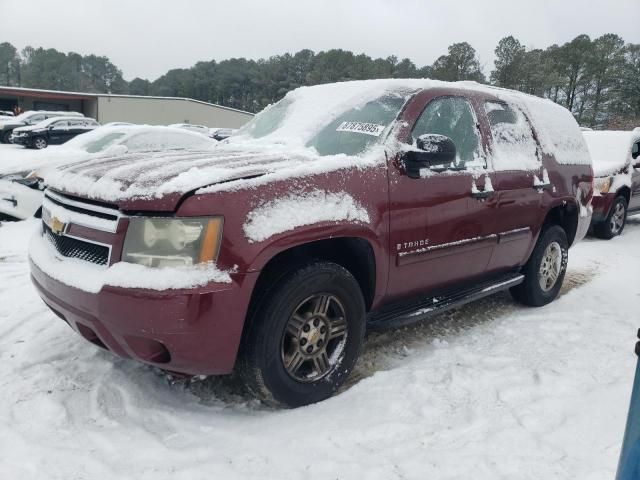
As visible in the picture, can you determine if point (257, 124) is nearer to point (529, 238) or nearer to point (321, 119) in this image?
point (321, 119)

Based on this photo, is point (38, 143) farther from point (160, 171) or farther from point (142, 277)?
point (142, 277)

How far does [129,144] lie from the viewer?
8555 mm

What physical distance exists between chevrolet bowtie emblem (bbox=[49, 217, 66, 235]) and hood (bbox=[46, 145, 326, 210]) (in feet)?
0.54

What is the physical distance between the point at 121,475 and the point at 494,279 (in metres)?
3.13

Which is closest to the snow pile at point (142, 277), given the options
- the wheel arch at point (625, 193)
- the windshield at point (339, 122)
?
the windshield at point (339, 122)

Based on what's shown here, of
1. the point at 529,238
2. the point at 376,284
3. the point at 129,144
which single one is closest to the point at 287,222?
the point at 376,284

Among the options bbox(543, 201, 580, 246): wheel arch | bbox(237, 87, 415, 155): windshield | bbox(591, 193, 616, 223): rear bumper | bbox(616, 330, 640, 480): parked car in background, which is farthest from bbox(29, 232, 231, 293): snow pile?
bbox(591, 193, 616, 223): rear bumper

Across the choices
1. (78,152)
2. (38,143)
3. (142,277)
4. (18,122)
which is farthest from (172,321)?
(18,122)

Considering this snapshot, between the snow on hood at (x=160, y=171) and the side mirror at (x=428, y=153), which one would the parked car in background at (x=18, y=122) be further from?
the side mirror at (x=428, y=153)

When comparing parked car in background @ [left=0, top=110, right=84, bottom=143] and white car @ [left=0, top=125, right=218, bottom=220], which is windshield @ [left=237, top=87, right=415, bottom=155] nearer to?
white car @ [left=0, top=125, right=218, bottom=220]

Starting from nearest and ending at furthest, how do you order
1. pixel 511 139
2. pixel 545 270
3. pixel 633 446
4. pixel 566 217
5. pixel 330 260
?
pixel 633 446, pixel 330 260, pixel 511 139, pixel 545 270, pixel 566 217

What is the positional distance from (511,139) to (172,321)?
309 cm

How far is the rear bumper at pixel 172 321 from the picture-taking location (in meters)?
2.34

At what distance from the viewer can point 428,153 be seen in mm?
3117
